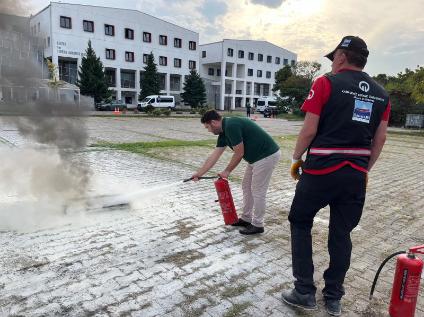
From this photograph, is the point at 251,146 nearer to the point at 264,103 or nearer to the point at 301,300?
the point at 301,300

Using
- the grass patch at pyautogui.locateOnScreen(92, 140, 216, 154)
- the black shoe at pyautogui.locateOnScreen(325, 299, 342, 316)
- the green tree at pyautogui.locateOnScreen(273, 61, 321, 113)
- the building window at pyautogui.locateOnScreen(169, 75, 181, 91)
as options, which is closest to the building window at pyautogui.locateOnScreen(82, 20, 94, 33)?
the building window at pyautogui.locateOnScreen(169, 75, 181, 91)

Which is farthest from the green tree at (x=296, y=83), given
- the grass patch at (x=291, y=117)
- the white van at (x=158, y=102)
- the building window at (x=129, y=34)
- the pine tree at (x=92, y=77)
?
the pine tree at (x=92, y=77)

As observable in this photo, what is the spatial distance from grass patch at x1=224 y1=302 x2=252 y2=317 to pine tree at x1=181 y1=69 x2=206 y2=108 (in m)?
49.3

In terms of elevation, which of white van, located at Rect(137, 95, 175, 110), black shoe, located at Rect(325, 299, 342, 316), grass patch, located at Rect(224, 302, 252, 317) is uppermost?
white van, located at Rect(137, 95, 175, 110)

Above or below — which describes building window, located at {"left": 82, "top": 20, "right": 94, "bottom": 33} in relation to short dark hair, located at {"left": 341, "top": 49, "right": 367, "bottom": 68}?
above

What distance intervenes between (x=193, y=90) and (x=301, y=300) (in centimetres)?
4954

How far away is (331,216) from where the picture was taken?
2736mm

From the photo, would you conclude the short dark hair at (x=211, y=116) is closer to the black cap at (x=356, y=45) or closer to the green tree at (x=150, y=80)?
the black cap at (x=356, y=45)

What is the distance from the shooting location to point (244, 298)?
299cm

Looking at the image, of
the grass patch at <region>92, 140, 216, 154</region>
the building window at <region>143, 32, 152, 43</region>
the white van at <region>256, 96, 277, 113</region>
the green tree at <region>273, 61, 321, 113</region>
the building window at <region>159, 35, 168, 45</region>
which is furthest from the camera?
the white van at <region>256, 96, 277, 113</region>

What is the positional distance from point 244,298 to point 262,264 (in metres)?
0.68

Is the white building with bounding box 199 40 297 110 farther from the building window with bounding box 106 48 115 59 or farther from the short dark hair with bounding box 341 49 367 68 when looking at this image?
the short dark hair with bounding box 341 49 367 68

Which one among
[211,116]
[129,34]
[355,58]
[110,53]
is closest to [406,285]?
[355,58]

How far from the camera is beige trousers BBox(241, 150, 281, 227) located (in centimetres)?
412
